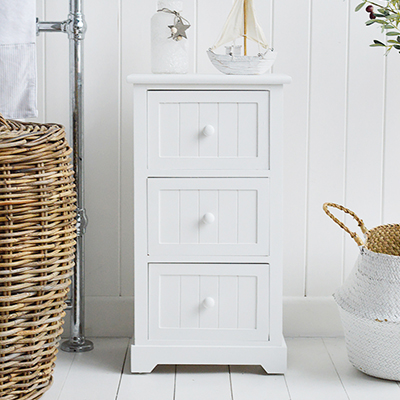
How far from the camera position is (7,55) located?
55.8 inches

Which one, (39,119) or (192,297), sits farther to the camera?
(39,119)

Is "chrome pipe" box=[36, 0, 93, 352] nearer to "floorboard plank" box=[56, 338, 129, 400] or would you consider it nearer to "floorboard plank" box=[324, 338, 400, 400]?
"floorboard plank" box=[56, 338, 129, 400]

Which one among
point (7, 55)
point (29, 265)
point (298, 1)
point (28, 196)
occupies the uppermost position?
point (298, 1)

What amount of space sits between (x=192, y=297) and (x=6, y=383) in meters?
0.48

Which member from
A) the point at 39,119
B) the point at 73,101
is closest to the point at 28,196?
the point at 73,101

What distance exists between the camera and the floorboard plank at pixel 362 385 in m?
1.37

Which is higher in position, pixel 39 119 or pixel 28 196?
pixel 39 119

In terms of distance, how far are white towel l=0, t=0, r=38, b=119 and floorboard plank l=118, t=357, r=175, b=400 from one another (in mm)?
702

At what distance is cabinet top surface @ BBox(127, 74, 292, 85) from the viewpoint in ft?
4.51

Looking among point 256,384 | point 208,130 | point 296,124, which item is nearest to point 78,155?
point 208,130

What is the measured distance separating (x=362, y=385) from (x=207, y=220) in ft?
1.79

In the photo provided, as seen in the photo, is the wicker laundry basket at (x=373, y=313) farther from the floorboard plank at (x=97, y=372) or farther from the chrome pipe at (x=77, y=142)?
the chrome pipe at (x=77, y=142)

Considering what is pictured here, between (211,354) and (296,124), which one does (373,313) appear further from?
(296,124)

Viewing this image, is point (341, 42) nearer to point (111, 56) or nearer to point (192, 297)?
point (111, 56)
